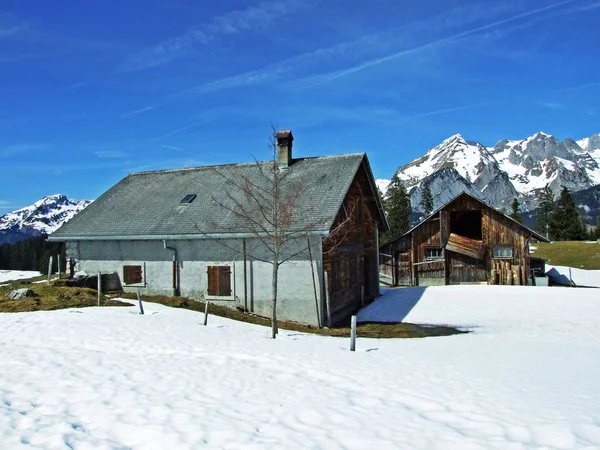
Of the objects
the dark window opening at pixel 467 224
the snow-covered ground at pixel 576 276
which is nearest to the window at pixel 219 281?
the dark window opening at pixel 467 224

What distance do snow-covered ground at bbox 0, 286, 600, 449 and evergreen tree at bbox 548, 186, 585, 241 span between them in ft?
217

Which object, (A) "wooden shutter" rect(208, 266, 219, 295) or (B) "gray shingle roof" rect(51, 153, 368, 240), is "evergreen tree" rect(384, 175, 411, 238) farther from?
(A) "wooden shutter" rect(208, 266, 219, 295)

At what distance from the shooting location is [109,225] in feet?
78.7

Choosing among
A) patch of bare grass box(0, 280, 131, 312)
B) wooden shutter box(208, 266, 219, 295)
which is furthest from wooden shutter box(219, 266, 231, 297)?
patch of bare grass box(0, 280, 131, 312)

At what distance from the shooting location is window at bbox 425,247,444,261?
1404 inches

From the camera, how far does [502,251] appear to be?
110 ft

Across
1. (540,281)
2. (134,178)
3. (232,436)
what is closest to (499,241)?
(540,281)

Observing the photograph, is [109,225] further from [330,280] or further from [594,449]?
[594,449]

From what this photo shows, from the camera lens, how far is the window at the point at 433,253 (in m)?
35.7

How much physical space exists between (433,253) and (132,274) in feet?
74.7

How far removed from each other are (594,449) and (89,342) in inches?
451

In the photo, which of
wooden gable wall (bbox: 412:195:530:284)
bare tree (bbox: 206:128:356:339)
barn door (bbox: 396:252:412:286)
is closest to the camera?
bare tree (bbox: 206:128:356:339)

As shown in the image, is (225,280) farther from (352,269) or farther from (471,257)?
(471,257)

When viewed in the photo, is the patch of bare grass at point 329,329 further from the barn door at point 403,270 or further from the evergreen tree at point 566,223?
the evergreen tree at point 566,223
